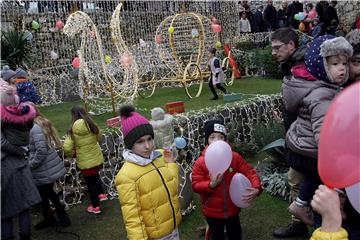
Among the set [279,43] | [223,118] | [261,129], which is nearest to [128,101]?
[223,118]

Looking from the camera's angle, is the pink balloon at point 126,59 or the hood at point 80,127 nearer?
the hood at point 80,127

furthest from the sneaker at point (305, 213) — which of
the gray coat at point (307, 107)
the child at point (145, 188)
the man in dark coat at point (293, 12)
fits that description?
the man in dark coat at point (293, 12)

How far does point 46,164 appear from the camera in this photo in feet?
13.3

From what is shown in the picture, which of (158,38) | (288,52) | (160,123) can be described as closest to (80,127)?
(160,123)

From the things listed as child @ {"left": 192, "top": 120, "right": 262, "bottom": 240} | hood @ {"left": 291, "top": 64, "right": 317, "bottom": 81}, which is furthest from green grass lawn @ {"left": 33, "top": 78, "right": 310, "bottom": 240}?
hood @ {"left": 291, "top": 64, "right": 317, "bottom": 81}

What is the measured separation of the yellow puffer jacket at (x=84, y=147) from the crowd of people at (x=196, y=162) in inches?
0.4

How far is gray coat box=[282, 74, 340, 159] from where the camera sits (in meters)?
2.40

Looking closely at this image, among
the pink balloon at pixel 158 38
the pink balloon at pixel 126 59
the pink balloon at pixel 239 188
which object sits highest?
the pink balloon at pixel 158 38

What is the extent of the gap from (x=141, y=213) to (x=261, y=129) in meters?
3.57

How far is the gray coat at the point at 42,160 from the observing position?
3918 millimetres

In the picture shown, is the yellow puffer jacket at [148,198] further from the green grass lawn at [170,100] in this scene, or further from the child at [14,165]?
the green grass lawn at [170,100]

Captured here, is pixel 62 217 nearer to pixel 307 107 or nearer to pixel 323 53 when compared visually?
pixel 307 107

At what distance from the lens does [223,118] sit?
6383 mm

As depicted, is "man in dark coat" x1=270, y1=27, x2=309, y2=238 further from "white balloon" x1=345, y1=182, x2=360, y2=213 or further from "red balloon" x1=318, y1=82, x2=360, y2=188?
"red balloon" x1=318, y1=82, x2=360, y2=188
